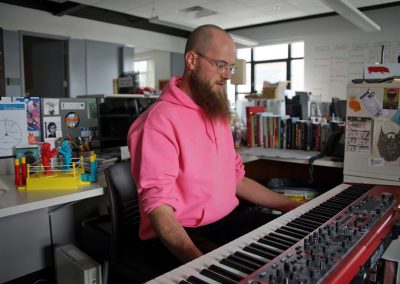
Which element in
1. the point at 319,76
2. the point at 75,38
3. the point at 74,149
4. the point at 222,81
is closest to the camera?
the point at 222,81

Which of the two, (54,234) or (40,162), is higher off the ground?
(40,162)

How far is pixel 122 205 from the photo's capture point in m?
1.48

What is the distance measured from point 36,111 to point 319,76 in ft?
20.0

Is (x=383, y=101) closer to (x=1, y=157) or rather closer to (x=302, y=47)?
(x=1, y=157)


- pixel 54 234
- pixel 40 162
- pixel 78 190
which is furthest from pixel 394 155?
pixel 54 234

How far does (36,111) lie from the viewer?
2174 millimetres

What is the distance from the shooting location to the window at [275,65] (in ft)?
24.9

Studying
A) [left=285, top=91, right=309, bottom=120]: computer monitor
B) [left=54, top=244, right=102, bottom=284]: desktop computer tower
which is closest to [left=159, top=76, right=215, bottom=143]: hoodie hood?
[left=54, top=244, right=102, bottom=284]: desktop computer tower

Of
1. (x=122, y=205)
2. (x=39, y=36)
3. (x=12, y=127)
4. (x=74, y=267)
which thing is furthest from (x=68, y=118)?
(x=39, y=36)

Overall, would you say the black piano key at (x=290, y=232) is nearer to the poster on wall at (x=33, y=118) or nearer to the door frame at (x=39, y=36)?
the poster on wall at (x=33, y=118)

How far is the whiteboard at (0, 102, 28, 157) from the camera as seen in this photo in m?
1.92

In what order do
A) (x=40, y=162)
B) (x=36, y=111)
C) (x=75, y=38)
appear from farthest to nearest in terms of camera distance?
1. (x=75, y=38)
2. (x=36, y=111)
3. (x=40, y=162)

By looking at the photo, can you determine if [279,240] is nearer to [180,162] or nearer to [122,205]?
[180,162]

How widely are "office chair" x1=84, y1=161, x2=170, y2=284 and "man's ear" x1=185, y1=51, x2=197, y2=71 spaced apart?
1.65 feet
